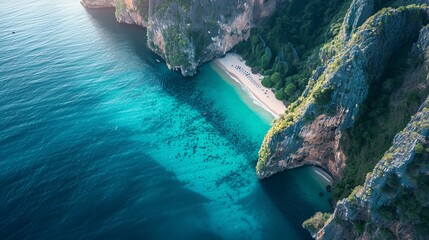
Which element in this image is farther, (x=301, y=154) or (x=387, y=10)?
(x=301, y=154)

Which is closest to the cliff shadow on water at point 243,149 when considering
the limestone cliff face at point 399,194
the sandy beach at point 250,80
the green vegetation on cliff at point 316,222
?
the green vegetation on cliff at point 316,222

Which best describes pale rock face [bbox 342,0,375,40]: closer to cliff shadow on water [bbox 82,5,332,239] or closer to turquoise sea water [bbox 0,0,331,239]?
turquoise sea water [bbox 0,0,331,239]

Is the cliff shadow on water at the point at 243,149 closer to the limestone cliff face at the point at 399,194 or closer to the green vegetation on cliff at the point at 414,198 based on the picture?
the limestone cliff face at the point at 399,194

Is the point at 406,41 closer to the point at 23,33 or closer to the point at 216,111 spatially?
the point at 216,111

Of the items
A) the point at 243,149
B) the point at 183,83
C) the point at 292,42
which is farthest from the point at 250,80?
the point at 243,149

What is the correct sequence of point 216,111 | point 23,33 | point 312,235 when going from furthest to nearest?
point 23,33, point 216,111, point 312,235

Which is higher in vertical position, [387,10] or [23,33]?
[387,10]

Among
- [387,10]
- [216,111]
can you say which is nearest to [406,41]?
[387,10]
